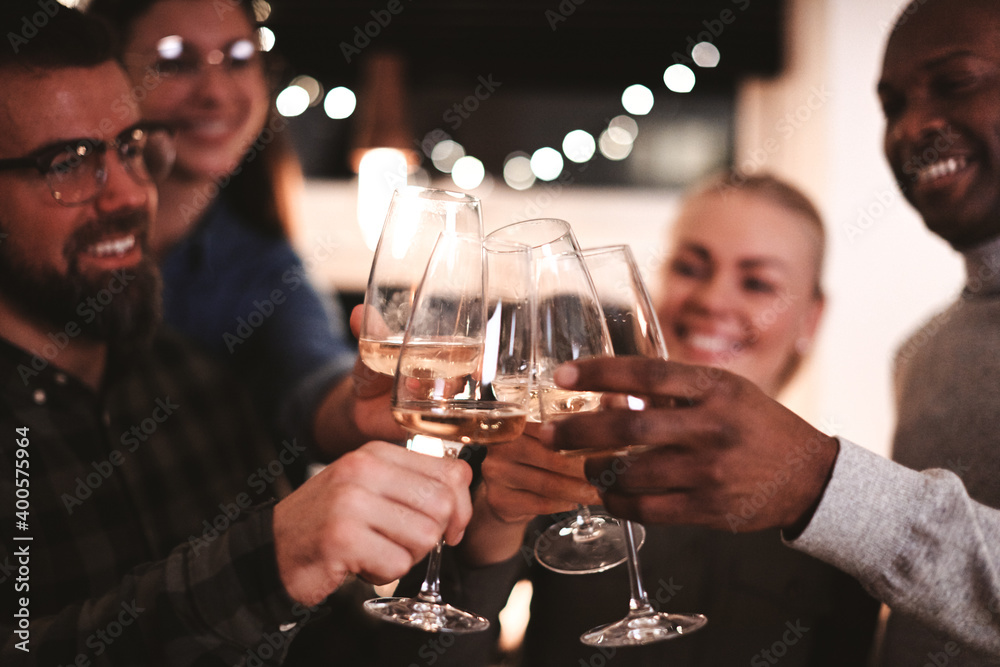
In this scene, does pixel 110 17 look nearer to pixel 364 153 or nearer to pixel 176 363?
pixel 176 363

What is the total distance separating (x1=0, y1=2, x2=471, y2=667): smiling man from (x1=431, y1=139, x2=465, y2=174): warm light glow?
3.46 meters

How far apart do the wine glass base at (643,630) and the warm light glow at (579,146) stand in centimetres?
420

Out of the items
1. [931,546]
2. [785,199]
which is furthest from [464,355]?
[785,199]

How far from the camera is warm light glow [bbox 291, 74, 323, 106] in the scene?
4559 millimetres

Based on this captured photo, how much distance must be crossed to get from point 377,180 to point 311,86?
98 cm

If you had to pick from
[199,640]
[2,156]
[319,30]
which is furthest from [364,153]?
[199,640]

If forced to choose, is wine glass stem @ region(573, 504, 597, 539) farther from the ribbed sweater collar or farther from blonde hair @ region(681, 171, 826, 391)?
blonde hair @ region(681, 171, 826, 391)

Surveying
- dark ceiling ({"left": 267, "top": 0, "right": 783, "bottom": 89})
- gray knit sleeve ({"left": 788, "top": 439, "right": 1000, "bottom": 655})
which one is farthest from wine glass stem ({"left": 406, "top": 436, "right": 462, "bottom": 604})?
dark ceiling ({"left": 267, "top": 0, "right": 783, "bottom": 89})

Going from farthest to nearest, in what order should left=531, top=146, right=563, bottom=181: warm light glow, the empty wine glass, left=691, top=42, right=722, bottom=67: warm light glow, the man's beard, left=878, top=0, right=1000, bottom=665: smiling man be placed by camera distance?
left=531, top=146, right=563, bottom=181: warm light glow
left=691, top=42, right=722, bottom=67: warm light glow
the man's beard
left=878, top=0, right=1000, bottom=665: smiling man
the empty wine glass

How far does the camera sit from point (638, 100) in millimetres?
4660

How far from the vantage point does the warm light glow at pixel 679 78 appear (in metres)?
4.21

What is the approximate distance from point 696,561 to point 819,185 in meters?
2.91

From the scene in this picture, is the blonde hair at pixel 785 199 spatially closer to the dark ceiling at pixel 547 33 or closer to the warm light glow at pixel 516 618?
the warm light glow at pixel 516 618

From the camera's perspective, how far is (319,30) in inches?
161
